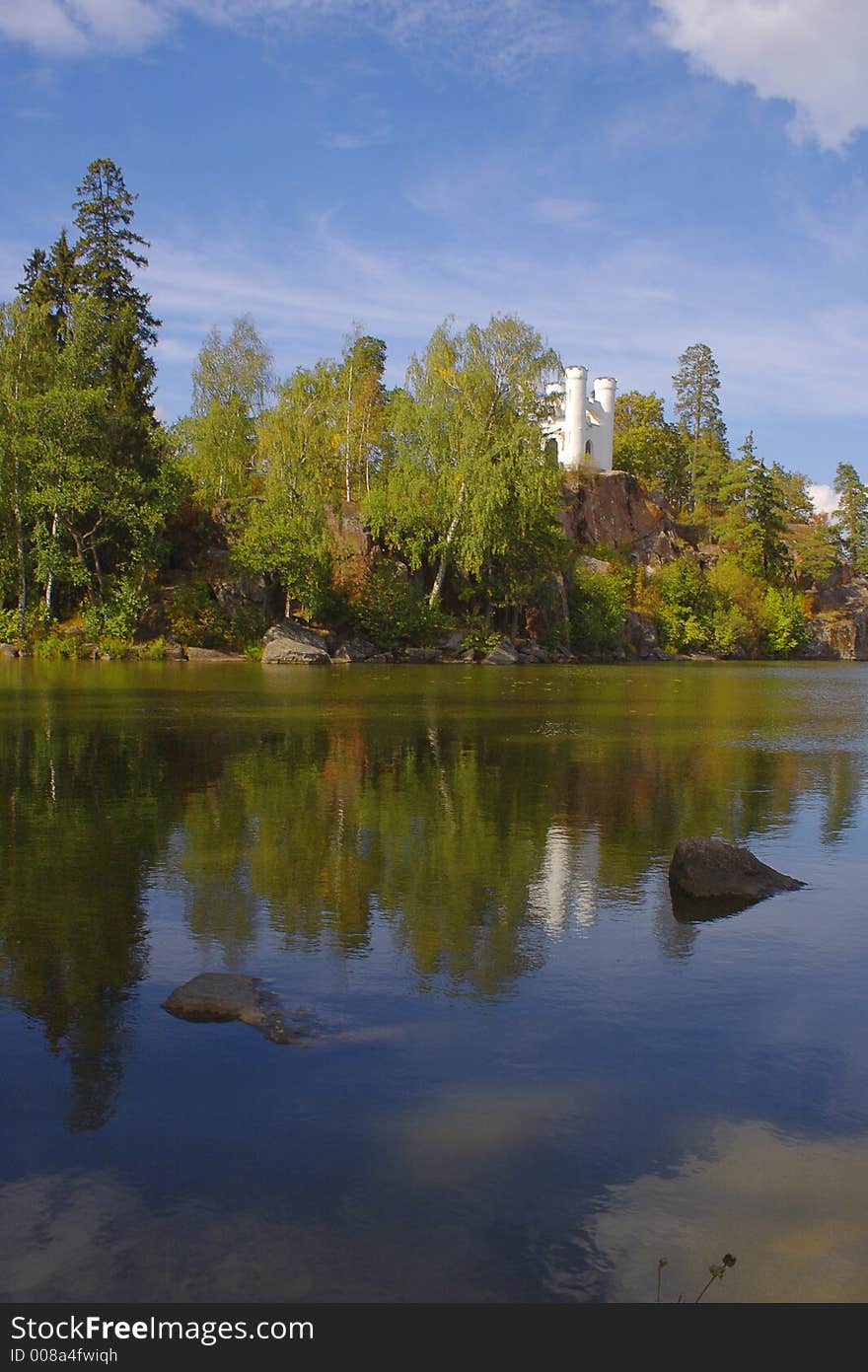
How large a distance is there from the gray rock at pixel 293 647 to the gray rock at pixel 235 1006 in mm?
45384

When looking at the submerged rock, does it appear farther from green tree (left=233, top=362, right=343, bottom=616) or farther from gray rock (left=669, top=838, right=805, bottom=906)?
gray rock (left=669, top=838, right=805, bottom=906)

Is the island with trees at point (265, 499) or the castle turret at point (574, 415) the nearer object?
the island with trees at point (265, 499)

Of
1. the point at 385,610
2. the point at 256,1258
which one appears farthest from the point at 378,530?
the point at 256,1258

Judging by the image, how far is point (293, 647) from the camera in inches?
2092

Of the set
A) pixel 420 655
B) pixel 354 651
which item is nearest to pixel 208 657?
pixel 354 651

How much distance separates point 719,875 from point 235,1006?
491cm

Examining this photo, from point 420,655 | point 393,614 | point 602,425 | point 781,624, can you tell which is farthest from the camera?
point 602,425

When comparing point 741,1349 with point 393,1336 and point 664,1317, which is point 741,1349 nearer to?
point 664,1317

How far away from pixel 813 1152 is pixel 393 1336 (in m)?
2.23

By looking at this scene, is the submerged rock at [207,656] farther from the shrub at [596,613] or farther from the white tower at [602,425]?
the white tower at [602,425]

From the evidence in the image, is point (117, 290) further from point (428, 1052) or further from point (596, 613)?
point (428, 1052)

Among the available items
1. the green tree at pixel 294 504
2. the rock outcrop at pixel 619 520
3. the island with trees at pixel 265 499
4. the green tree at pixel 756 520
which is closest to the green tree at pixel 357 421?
the island with trees at pixel 265 499

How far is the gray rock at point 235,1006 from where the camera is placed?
622 centimetres

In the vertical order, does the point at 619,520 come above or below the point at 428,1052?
above
